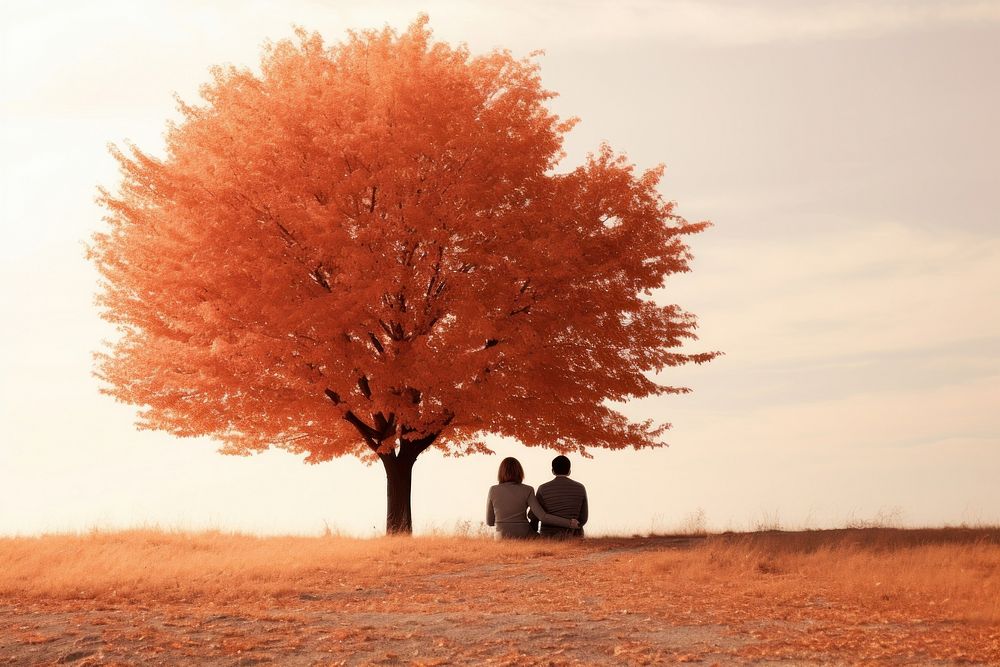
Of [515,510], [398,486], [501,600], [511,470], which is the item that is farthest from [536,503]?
[501,600]

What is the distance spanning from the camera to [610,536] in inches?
858

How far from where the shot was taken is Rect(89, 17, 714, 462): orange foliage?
66.0ft

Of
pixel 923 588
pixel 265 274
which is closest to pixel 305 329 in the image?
pixel 265 274

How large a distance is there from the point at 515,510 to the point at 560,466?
3.92 feet

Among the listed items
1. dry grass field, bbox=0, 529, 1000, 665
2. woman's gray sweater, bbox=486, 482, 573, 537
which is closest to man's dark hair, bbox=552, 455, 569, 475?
woman's gray sweater, bbox=486, 482, 573, 537

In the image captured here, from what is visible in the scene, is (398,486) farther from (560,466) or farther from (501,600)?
(501,600)

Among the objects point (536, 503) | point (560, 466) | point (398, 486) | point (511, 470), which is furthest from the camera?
point (398, 486)

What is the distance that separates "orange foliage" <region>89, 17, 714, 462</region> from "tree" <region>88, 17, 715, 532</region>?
5 centimetres

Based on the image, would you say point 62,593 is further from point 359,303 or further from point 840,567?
point 840,567

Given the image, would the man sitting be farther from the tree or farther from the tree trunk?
the tree trunk

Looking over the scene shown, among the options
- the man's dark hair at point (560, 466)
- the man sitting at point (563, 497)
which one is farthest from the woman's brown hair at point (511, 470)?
the man's dark hair at point (560, 466)

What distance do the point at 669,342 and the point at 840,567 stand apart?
334 inches

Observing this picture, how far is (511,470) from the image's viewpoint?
19.0 meters

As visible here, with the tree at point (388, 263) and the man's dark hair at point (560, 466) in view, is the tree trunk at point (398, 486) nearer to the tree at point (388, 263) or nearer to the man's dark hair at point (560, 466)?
the tree at point (388, 263)
